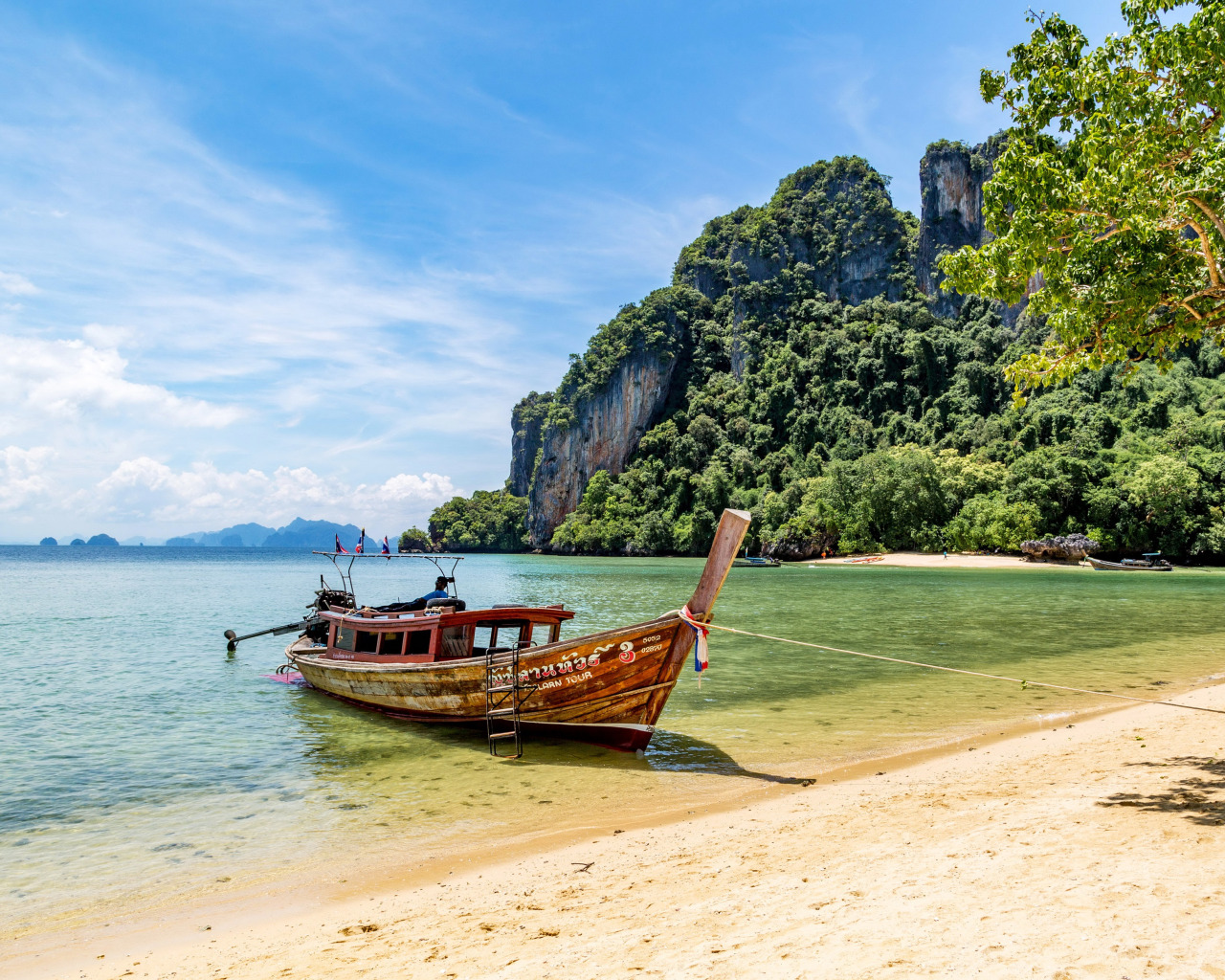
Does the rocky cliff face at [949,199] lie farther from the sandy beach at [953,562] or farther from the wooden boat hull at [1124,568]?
the wooden boat hull at [1124,568]

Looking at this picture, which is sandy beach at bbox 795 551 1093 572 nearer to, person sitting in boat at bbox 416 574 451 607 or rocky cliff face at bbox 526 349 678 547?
rocky cliff face at bbox 526 349 678 547

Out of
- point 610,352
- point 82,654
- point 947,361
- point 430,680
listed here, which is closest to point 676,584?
point 82,654

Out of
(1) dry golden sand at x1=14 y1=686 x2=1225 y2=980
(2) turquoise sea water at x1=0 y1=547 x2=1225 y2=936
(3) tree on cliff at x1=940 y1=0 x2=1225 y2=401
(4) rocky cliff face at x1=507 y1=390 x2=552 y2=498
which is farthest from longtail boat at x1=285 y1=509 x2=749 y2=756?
(4) rocky cliff face at x1=507 y1=390 x2=552 y2=498

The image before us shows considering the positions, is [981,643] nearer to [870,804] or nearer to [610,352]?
[870,804]

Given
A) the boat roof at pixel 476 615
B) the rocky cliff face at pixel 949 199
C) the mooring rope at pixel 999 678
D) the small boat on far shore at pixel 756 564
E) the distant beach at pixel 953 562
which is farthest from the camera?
the rocky cliff face at pixel 949 199

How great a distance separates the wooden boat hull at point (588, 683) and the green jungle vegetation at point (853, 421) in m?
42.3

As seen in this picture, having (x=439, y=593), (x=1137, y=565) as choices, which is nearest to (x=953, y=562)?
(x=1137, y=565)

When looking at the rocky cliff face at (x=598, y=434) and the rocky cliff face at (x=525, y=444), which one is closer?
the rocky cliff face at (x=598, y=434)

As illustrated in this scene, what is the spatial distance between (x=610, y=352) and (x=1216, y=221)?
123848mm

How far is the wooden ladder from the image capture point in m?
11.1

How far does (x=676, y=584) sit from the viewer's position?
48.7 m

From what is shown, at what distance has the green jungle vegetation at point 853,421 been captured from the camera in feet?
210

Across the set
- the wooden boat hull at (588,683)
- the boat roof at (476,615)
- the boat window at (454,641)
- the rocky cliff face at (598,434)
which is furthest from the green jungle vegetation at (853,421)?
the boat window at (454,641)

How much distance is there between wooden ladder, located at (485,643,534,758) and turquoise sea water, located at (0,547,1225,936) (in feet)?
1.18
